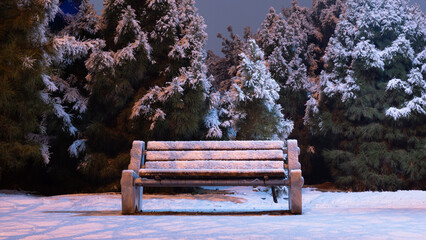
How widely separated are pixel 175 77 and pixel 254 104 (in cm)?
231

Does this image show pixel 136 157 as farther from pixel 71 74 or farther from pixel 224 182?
pixel 71 74

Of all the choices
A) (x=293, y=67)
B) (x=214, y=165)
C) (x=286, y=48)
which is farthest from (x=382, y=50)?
(x=214, y=165)

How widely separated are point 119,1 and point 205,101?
3652 mm

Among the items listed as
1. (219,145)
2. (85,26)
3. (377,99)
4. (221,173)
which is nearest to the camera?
(221,173)

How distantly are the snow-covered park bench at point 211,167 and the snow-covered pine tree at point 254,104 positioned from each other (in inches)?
233

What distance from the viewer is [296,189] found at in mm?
5559

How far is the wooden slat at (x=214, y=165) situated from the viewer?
5.81 metres

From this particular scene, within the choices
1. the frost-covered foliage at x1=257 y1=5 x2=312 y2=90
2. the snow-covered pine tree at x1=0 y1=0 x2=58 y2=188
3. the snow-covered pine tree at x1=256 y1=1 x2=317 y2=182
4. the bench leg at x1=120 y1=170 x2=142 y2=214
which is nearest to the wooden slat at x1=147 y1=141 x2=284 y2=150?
the bench leg at x1=120 y1=170 x2=142 y2=214

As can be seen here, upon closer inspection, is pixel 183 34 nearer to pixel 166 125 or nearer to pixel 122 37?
pixel 122 37

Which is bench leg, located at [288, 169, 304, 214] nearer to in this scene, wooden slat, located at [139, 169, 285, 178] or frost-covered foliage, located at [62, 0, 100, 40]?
wooden slat, located at [139, 169, 285, 178]

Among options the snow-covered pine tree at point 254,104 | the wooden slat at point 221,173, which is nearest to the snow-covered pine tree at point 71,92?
the snow-covered pine tree at point 254,104

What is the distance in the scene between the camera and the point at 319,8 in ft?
79.9

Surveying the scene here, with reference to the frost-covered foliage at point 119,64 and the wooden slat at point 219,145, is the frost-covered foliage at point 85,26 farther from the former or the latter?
the wooden slat at point 219,145

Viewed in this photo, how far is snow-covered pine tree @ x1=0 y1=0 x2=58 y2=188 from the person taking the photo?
934cm
